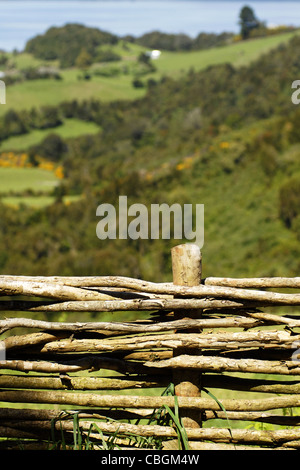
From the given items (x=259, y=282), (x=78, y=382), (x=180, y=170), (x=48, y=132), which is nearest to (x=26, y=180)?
(x=48, y=132)

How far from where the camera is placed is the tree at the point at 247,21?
52.3 m

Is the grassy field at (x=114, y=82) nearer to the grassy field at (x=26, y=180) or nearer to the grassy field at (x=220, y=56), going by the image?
the grassy field at (x=220, y=56)

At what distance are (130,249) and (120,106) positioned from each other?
27.9 meters

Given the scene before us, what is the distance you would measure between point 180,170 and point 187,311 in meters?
27.5

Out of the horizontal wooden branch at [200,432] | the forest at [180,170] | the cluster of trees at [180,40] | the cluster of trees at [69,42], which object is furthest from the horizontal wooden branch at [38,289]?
the cluster of trees at [180,40]

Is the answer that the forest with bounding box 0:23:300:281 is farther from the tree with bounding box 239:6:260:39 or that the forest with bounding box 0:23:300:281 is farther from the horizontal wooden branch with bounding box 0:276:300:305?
the horizontal wooden branch with bounding box 0:276:300:305

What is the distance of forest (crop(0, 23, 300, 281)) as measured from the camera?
2225 centimetres

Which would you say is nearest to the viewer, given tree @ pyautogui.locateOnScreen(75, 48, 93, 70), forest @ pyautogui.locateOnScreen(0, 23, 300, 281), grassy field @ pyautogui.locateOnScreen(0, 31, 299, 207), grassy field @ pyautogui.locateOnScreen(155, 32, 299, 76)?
forest @ pyautogui.locateOnScreen(0, 23, 300, 281)

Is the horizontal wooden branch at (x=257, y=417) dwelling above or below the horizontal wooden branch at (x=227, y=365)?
below

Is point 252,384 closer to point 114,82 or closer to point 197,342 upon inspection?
point 197,342

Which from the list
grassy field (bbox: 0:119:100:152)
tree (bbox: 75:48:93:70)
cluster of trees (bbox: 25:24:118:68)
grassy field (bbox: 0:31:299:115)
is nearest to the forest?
grassy field (bbox: 0:119:100:152)

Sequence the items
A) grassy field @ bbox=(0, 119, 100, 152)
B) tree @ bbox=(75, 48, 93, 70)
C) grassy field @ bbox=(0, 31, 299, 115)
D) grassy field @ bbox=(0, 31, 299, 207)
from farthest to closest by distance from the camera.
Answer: tree @ bbox=(75, 48, 93, 70), grassy field @ bbox=(0, 31, 299, 115), grassy field @ bbox=(0, 31, 299, 207), grassy field @ bbox=(0, 119, 100, 152)
